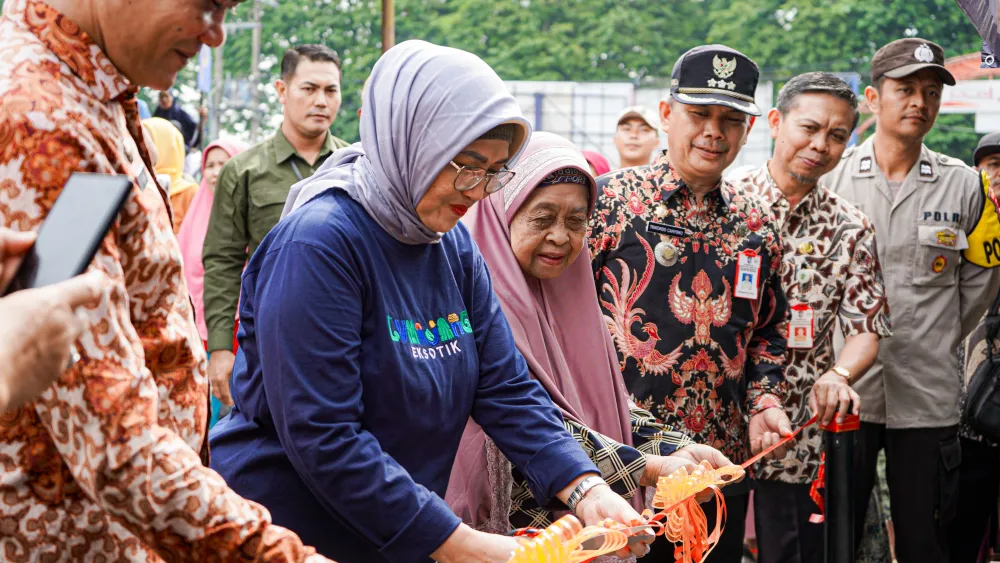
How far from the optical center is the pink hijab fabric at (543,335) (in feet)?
9.58

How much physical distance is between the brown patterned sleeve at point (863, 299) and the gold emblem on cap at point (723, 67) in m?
1.03

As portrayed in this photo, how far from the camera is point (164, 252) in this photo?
1.67 meters

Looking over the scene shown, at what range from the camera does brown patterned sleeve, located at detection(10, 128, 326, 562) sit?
1449mm

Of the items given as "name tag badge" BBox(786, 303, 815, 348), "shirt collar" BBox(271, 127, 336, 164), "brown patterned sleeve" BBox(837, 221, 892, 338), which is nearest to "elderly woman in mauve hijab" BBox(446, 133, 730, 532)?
"name tag badge" BBox(786, 303, 815, 348)

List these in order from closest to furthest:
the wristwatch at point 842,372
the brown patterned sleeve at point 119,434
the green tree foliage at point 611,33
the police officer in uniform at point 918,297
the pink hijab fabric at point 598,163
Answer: the brown patterned sleeve at point 119,434 → the wristwatch at point 842,372 → the police officer in uniform at point 918,297 → the pink hijab fabric at point 598,163 → the green tree foliage at point 611,33

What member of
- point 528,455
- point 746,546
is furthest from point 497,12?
point 528,455

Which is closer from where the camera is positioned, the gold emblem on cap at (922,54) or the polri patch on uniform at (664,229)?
the polri patch on uniform at (664,229)

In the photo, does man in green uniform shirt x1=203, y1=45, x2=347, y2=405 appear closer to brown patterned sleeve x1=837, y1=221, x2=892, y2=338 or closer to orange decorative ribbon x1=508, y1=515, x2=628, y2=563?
brown patterned sleeve x1=837, y1=221, x2=892, y2=338

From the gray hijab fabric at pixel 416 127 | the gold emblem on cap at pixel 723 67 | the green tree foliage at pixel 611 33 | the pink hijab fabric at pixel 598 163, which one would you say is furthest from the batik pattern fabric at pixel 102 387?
the green tree foliage at pixel 611 33

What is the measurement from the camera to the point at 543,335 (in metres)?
3.12

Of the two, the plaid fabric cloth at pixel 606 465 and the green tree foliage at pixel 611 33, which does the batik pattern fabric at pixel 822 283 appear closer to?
the plaid fabric cloth at pixel 606 465

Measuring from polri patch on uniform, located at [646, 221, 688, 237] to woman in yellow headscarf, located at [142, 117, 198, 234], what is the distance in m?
4.48

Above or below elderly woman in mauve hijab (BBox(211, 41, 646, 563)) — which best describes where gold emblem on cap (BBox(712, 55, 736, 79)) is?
above

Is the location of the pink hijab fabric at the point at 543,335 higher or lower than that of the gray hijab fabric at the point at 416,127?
lower
